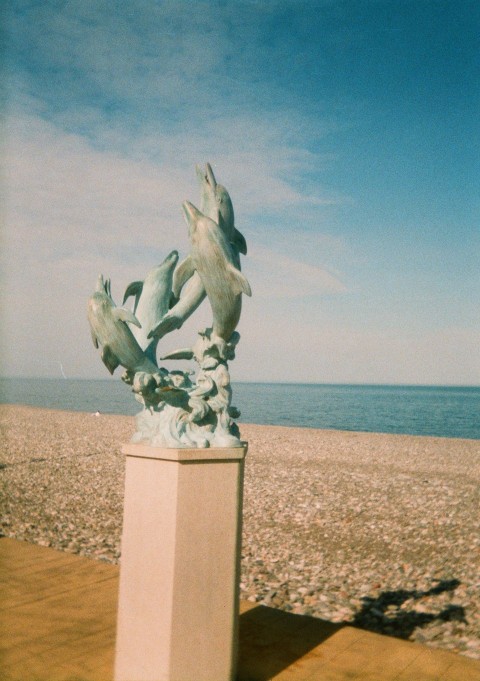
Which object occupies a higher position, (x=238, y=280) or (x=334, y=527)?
(x=238, y=280)

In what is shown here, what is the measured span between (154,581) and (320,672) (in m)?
1.39

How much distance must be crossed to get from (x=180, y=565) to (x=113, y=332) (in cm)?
142

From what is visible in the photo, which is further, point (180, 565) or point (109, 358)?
point (109, 358)

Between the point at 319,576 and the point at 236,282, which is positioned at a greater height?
the point at 236,282

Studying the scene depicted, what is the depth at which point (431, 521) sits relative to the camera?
359 inches

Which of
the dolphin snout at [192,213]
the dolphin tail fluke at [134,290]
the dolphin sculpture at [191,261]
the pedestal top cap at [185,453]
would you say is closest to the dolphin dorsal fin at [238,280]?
the dolphin sculpture at [191,261]

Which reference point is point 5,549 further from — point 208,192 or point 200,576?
point 208,192

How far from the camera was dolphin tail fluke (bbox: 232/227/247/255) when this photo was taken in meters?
3.93

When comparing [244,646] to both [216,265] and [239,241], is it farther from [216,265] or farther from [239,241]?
[239,241]

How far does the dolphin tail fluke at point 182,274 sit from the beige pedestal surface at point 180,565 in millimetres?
1106

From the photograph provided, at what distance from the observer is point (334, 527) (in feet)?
28.2

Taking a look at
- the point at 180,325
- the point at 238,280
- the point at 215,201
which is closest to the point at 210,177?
the point at 215,201

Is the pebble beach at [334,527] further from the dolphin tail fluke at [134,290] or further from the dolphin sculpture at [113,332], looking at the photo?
the dolphin tail fluke at [134,290]

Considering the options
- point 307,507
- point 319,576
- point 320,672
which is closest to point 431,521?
point 307,507
